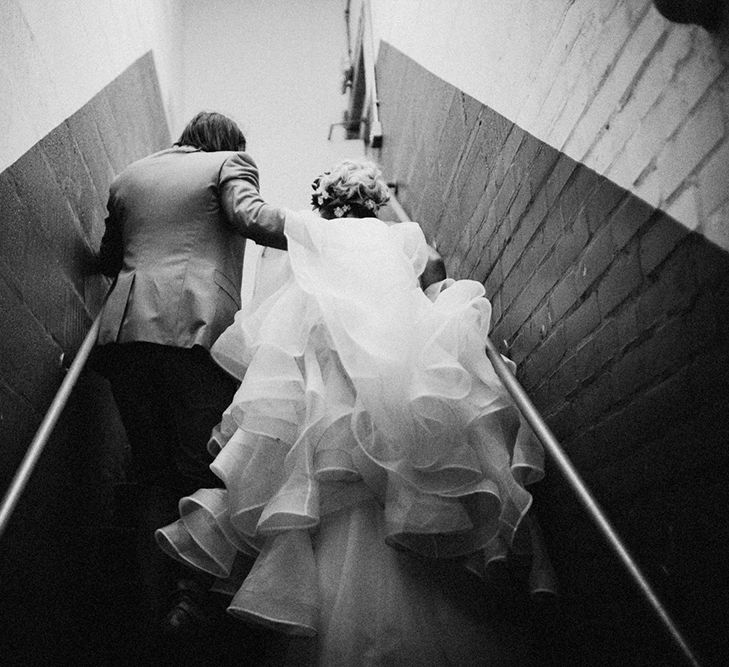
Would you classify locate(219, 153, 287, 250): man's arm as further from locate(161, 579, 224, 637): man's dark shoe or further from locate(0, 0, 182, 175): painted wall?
locate(161, 579, 224, 637): man's dark shoe

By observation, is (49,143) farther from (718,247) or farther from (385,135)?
(385,135)

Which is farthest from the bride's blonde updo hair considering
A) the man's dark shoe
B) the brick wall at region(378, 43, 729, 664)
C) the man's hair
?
the man's dark shoe

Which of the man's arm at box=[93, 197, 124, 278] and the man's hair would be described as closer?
the man's arm at box=[93, 197, 124, 278]

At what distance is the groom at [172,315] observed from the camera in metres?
1.86

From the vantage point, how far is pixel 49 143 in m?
2.02

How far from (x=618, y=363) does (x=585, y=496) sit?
0.87 feet

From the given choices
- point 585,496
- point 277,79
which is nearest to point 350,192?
point 585,496

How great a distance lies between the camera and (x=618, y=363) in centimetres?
136

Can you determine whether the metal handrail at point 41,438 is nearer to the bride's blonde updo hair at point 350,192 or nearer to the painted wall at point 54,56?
the painted wall at point 54,56

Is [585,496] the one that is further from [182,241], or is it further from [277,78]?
[277,78]

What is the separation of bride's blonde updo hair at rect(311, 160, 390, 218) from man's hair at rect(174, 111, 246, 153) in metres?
0.37

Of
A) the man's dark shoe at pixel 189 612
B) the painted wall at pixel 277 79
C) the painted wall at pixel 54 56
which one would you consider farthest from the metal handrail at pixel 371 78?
the man's dark shoe at pixel 189 612

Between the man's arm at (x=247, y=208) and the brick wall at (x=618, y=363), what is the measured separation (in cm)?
65

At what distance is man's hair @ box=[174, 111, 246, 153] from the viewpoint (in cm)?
243
